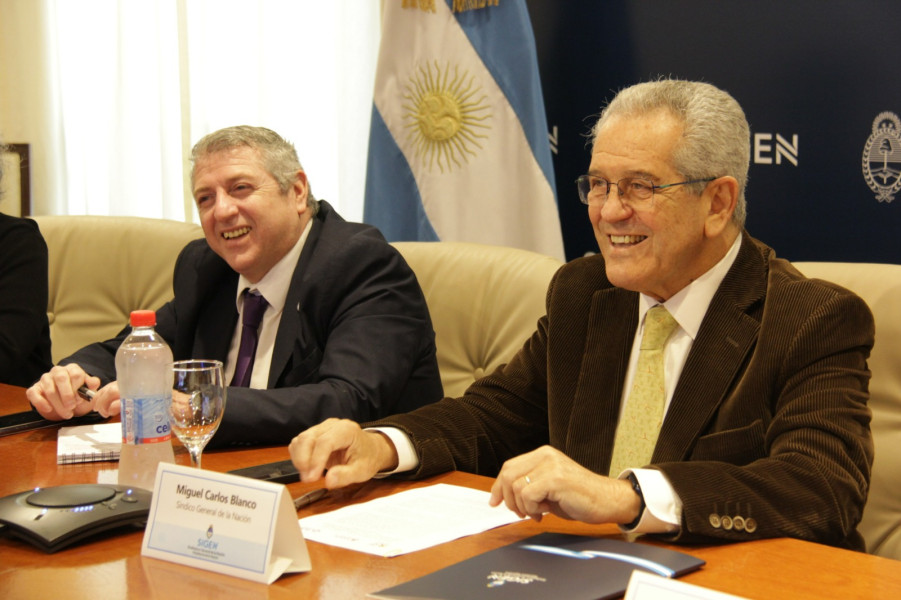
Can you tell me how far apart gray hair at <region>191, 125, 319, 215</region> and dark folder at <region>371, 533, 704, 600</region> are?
144 cm

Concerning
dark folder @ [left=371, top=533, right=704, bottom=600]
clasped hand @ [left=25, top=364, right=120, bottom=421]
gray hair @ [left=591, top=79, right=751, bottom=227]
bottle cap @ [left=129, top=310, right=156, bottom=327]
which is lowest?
clasped hand @ [left=25, top=364, right=120, bottom=421]

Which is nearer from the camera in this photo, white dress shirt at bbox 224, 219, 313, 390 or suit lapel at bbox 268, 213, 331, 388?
suit lapel at bbox 268, 213, 331, 388

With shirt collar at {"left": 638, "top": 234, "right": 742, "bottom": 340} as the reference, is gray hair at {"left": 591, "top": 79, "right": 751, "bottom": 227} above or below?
above

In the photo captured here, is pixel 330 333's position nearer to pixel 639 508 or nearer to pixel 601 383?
pixel 601 383

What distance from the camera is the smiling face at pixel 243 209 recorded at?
2.45 meters

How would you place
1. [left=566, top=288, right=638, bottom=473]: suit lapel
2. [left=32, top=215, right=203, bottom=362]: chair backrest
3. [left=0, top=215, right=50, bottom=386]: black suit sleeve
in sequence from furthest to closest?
1. [left=32, top=215, right=203, bottom=362]: chair backrest
2. [left=0, top=215, right=50, bottom=386]: black suit sleeve
3. [left=566, top=288, right=638, bottom=473]: suit lapel

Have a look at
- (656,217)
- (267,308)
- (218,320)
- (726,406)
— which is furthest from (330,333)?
(726,406)

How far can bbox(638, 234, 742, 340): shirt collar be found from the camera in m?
1.78

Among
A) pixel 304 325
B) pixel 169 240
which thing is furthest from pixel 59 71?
pixel 304 325

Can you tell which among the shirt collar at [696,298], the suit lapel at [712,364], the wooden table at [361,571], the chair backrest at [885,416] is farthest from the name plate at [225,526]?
the chair backrest at [885,416]

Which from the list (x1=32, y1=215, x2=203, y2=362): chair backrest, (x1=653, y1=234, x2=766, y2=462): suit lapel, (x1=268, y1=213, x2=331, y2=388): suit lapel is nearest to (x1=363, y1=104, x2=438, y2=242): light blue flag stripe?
(x1=32, y1=215, x2=203, y2=362): chair backrest

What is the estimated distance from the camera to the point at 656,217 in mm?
1739

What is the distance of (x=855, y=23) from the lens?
3070 mm

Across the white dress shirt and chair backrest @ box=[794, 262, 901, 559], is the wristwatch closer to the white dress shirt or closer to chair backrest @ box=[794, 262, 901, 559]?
chair backrest @ box=[794, 262, 901, 559]
